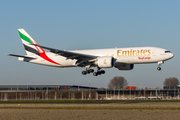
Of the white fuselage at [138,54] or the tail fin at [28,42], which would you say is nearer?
the white fuselage at [138,54]

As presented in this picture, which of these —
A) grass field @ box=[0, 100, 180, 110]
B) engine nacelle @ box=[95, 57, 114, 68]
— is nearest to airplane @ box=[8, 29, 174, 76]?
engine nacelle @ box=[95, 57, 114, 68]

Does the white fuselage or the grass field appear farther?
the white fuselage

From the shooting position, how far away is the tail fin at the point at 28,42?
5616cm

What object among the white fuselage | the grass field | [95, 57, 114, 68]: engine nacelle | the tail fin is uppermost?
the tail fin

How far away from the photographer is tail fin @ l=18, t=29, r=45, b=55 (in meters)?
56.2

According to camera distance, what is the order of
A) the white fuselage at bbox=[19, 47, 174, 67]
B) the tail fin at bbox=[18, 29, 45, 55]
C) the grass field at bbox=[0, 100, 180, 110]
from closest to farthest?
the grass field at bbox=[0, 100, 180, 110]
the white fuselage at bbox=[19, 47, 174, 67]
the tail fin at bbox=[18, 29, 45, 55]

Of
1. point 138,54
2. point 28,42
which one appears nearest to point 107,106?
point 138,54

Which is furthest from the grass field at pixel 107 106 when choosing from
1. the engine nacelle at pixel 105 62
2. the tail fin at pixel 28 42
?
the tail fin at pixel 28 42

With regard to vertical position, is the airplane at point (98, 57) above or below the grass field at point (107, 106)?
above

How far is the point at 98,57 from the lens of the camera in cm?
4881

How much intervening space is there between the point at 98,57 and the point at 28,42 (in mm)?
17939

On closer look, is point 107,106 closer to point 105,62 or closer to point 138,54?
point 105,62

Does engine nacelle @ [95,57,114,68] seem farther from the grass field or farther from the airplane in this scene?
the grass field

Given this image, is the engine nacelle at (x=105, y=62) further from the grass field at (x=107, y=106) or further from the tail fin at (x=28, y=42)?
the tail fin at (x=28, y=42)
